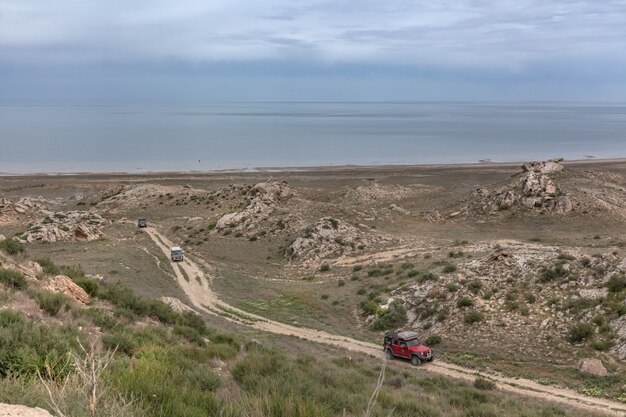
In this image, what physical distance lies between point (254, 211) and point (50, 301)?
39667 millimetres

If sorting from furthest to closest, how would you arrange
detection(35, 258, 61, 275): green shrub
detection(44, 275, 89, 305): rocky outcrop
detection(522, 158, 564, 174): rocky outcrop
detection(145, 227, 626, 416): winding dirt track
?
1. detection(522, 158, 564, 174): rocky outcrop
2. detection(35, 258, 61, 275): green shrub
3. detection(145, 227, 626, 416): winding dirt track
4. detection(44, 275, 89, 305): rocky outcrop

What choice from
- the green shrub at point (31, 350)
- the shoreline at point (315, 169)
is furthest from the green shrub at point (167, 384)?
the shoreline at point (315, 169)

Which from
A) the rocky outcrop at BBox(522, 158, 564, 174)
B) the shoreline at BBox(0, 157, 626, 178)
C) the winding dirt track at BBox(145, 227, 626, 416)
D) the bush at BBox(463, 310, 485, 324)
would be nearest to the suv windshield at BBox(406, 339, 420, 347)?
the winding dirt track at BBox(145, 227, 626, 416)

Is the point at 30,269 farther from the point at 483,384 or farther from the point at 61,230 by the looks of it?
the point at 61,230

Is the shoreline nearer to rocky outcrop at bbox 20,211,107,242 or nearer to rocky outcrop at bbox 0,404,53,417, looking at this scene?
rocky outcrop at bbox 20,211,107,242

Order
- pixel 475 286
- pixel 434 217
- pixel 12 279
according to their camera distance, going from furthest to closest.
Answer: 1. pixel 434 217
2. pixel 475 286
3. pixel 12 279

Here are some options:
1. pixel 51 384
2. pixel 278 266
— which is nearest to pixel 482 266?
pixel 278 266

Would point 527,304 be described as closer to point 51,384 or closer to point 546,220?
point 51,384

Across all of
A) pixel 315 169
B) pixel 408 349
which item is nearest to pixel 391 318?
pixel 408 349

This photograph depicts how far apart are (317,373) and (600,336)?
15490mm

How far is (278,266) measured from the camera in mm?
40781

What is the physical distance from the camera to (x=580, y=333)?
72.4 feet

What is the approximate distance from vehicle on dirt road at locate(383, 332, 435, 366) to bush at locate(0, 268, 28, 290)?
47.6 feet

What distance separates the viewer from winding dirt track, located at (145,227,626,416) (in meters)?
17.1
